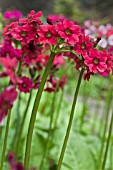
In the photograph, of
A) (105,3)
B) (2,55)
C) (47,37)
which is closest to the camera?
(47,37)

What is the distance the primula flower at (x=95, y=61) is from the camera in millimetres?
839

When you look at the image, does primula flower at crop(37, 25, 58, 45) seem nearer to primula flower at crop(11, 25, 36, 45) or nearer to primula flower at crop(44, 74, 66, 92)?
primula flower at crop(11, 25, 36, 45)

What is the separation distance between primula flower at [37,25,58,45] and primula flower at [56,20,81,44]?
0.05 ft

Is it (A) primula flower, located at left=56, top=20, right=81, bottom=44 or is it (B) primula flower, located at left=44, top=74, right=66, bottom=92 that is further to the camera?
(B) primula flower, located at left=44, top=74, right=66, bottom=92

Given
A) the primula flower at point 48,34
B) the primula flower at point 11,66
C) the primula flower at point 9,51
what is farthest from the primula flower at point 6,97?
the primula flower at point 9,51

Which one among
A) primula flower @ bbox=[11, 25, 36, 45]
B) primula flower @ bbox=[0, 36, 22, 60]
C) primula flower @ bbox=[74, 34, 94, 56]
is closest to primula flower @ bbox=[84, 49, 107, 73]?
primula flower @ bbox=[74, 34, 94, 56]

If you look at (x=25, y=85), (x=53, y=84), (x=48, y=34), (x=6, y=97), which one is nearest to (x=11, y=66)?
(x=6, y=97)

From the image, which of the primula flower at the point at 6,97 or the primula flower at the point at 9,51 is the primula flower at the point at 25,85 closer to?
the primula flower at the point at 9,51

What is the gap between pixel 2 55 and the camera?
3.48 feet

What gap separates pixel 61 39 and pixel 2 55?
0.27m

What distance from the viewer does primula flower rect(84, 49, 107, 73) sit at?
84cm

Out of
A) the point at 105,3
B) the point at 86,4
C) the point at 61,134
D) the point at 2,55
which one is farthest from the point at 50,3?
the point at 2,55

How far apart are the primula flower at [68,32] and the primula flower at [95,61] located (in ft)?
0.16

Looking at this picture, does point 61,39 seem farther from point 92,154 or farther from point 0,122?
point 92,154
